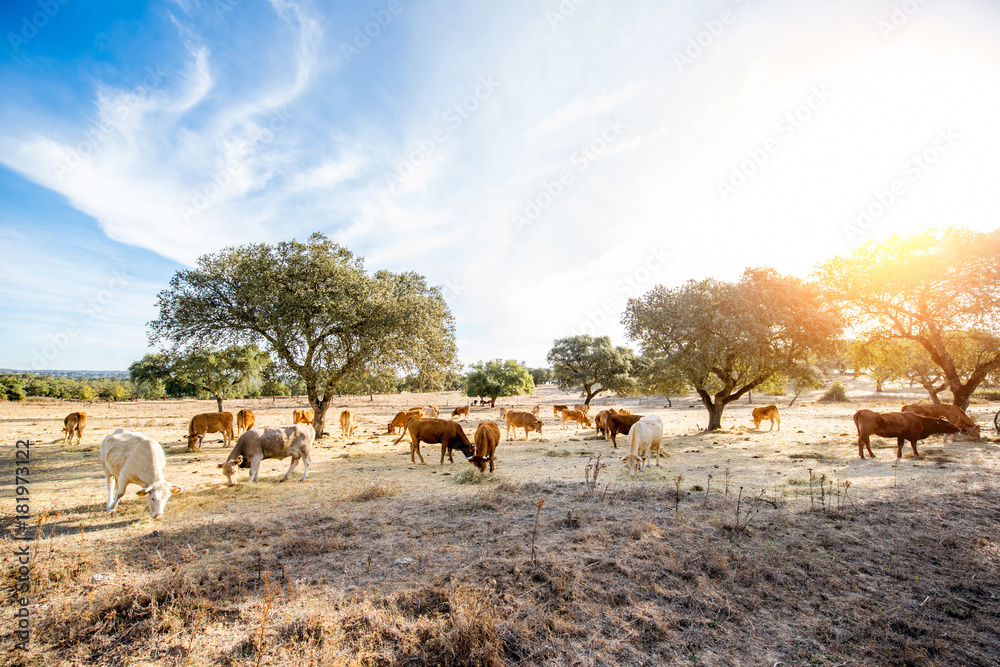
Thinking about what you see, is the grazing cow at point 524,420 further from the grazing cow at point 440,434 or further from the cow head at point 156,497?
the cow head at point 156,497

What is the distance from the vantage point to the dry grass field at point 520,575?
424 centimetres

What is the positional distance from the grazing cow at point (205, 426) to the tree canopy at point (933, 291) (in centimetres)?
3146

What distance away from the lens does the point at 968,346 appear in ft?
72.6

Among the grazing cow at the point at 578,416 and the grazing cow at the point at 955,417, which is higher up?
the grazing cow at the point at 955,417

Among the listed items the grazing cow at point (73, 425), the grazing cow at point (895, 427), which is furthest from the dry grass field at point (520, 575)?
the grazing cow at point (73, 425)

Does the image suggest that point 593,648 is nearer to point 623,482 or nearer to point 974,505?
point 623,482

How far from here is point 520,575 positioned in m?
5.62

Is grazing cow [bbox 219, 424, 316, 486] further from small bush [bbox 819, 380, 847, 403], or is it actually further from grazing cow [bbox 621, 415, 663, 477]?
small bush [bbox 819, 380, 847, 403]

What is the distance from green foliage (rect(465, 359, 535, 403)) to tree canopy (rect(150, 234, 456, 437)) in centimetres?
2473

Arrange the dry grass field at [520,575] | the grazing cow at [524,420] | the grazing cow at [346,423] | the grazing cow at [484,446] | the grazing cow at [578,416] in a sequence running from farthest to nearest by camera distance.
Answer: the grazing cow at [578,416]
the grazing cow at [346,423]
the grazing cow at [524,420]
the grazing cow at [484,446]
the dry grass field at [520,575]

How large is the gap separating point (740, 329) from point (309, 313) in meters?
20.8

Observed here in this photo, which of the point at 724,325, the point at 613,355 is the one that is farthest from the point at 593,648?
the point at 613,355

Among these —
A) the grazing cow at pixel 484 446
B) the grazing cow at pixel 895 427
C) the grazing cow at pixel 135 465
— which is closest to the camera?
the grazing cow at pixel 135 465

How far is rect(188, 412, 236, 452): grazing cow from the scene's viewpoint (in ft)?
57.5
